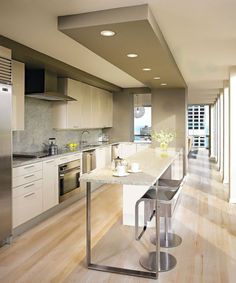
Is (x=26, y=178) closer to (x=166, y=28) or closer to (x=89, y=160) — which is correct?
(x=89, y=160)

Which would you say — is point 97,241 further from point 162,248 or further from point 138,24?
point 138,24

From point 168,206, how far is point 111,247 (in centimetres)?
87

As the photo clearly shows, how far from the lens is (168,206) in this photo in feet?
9.95

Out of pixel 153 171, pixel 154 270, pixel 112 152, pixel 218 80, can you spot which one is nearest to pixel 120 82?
pixel 112 152

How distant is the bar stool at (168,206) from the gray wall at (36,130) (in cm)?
238

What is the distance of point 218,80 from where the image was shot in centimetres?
679

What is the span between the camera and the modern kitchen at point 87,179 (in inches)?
108

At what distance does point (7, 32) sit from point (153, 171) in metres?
2.26

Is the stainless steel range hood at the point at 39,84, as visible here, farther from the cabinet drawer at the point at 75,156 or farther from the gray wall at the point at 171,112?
the gray wall at the point at 171,112

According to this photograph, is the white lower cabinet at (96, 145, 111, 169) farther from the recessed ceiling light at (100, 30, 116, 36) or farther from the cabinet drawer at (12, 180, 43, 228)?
the recessed ceiling light at (100, 30, 116, 36)

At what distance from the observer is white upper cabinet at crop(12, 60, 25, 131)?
3965 millimetres

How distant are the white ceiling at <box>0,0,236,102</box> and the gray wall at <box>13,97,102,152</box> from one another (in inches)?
38.6

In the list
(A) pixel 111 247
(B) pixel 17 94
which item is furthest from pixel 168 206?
(B) pixel 17 94

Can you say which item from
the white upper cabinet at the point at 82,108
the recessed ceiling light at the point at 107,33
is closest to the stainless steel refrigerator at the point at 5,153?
the recessed ceiling light at the point at 107,33
